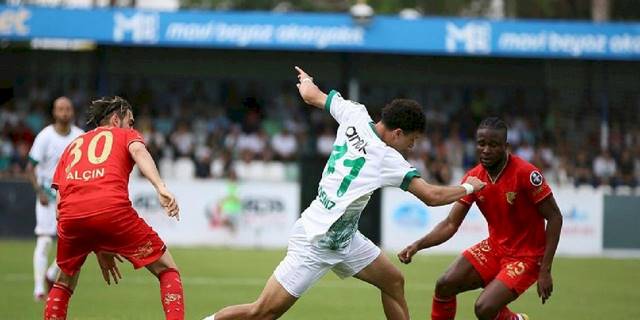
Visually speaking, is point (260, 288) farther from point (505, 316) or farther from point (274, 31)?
point (274, 31)

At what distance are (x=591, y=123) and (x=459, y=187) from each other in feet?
68.3

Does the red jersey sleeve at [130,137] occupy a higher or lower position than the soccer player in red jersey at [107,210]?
higher

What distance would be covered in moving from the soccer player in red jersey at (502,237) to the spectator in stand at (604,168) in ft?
54.0

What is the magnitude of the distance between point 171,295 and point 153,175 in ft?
3.20

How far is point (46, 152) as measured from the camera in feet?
42.2

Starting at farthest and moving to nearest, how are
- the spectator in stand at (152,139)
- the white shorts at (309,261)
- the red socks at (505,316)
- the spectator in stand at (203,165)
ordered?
the spectator in stand at (152,139)
the spectator in stand at (203,165)
the red socks at (505,316)
the white shorts at (309,261)

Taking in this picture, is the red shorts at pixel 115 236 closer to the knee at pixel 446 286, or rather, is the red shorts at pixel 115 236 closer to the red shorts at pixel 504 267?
the knee at pixel 446 286

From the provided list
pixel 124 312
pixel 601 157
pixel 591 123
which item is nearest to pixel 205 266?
pixel 124 312

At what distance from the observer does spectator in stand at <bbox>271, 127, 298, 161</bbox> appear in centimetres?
2569

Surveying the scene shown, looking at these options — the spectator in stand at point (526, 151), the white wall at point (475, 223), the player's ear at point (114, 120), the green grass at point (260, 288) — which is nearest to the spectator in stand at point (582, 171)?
Result: the spectator in stand at point (526, 151)

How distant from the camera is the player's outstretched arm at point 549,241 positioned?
28.3ft

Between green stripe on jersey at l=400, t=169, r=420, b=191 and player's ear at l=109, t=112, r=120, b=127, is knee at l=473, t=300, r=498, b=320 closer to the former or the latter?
green stripe on jersey at l=400, t=169, r=420, b=191

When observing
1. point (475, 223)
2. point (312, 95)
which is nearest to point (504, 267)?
point (312, 95)

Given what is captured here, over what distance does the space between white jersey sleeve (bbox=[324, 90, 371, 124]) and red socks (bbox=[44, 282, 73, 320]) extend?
2606mm
